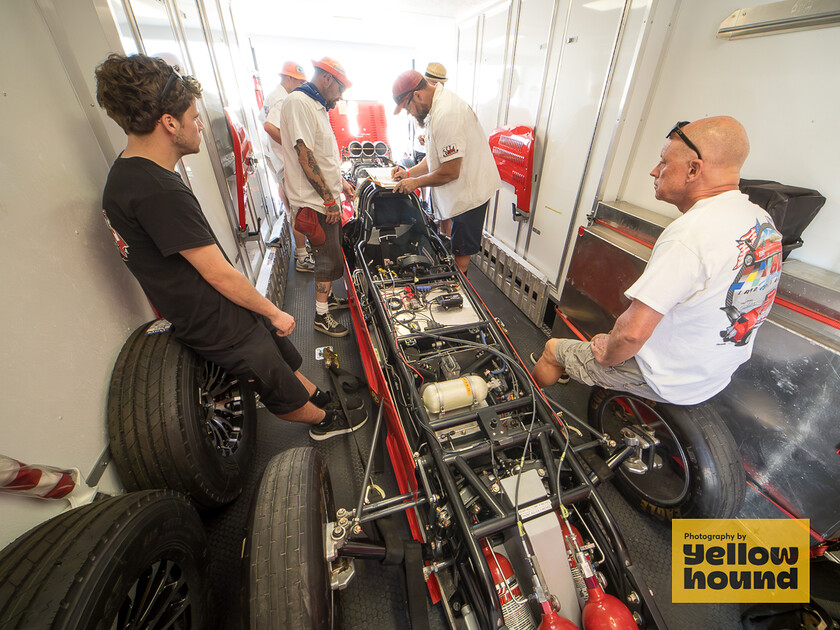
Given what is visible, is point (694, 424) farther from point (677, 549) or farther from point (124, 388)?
point (124, 388)

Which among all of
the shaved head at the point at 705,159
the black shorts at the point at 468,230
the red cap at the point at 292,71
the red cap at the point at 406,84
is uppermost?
the red cap at the point at 292,71

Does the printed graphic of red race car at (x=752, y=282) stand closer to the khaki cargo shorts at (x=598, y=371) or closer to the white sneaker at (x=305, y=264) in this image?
the khaki cargo shorts at (x=598, y=371)

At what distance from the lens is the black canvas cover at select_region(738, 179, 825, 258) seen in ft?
4.97

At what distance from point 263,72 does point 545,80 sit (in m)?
7.20

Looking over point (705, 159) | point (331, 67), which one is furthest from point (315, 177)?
point (705, 159)

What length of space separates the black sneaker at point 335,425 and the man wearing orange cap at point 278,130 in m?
1.87

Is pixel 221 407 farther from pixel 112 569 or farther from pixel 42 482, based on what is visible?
pixel 112 569

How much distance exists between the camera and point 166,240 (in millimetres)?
1249

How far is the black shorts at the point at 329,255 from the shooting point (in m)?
3.07

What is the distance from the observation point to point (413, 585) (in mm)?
1227

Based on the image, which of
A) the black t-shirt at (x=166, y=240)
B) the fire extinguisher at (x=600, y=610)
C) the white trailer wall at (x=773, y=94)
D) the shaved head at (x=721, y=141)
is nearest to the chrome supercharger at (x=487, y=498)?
the fire extinguisher at (x=600, y=610)

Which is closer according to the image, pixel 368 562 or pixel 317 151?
pixel 368 562

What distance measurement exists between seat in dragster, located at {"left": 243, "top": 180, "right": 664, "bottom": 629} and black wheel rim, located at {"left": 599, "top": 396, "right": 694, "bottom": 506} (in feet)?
1.16

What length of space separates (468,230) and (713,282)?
2300 mm
